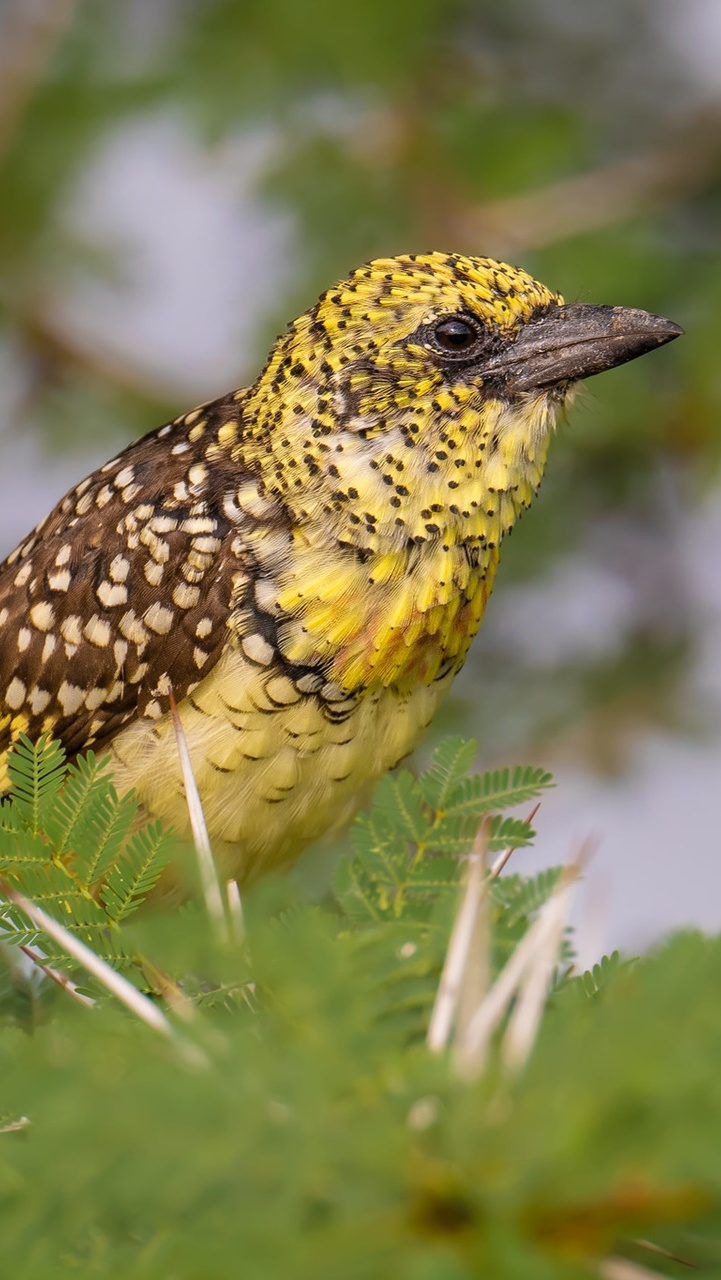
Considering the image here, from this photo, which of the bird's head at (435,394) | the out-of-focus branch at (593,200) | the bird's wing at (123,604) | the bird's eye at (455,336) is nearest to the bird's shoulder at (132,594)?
the bird's wing at (123,604)

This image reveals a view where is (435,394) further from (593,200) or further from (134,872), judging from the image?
(593,200)

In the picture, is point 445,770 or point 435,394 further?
point 435,394

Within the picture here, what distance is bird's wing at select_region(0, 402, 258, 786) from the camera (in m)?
2.47

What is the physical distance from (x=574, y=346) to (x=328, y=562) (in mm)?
566

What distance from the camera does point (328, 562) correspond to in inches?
95.2

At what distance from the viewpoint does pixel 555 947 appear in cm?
100

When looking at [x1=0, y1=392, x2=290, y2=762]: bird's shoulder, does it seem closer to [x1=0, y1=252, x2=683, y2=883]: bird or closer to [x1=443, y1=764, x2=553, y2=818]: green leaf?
[x1=0, y1=252, x2=683, y2=883]: bird

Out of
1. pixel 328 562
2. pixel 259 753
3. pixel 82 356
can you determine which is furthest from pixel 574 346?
pixel 82 356

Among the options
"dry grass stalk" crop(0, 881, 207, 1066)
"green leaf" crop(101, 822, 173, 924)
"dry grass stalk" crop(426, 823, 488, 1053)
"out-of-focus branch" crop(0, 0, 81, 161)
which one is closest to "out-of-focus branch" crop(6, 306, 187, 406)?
"out-of-focus branch" crop(0, 0, 81, 161)

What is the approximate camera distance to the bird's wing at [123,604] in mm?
2471

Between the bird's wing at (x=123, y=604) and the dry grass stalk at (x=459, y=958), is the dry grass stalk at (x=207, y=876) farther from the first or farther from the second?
the bird's wing at (x=123, y=604)

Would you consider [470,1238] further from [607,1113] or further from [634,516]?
[634,516]

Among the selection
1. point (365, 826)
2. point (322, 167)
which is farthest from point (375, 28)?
point (365, 826)

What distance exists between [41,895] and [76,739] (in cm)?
96
